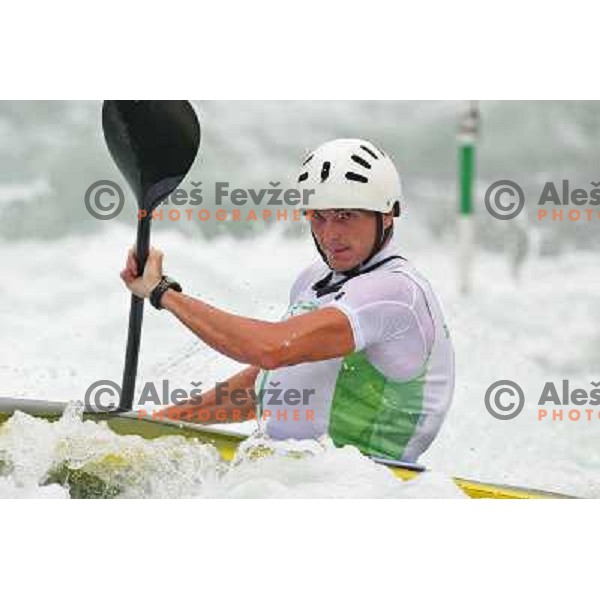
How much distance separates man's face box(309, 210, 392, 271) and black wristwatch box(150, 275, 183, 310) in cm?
25

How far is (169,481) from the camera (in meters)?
2.68

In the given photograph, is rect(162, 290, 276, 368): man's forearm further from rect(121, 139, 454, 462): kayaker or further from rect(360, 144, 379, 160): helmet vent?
rect(360, 144, 379, 160): helmet vent

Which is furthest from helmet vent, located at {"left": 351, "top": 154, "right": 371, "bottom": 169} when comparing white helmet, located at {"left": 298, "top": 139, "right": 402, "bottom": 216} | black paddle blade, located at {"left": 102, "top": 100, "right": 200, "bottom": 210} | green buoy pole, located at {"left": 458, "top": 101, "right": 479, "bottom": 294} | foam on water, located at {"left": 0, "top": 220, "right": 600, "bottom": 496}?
green buoy pole, located at {"left": 458, "top": 101, "right": 479, "bottom": 294}

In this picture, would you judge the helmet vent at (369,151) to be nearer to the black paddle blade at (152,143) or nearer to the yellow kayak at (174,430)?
the black paddle blade at (152,143)

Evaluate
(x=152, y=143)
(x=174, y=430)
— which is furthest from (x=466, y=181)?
(x=174, y=430)

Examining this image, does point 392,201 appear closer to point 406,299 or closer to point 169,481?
point 406,299

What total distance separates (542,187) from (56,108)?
32.0 inches

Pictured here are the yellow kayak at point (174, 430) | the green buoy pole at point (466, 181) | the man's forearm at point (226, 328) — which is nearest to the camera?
the man's forearm at point (226, 328)

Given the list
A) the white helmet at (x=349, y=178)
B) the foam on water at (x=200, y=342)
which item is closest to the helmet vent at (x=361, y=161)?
the white helmet at (x=349, y=178)

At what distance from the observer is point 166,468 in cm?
270

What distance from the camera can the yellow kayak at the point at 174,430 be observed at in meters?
2.70

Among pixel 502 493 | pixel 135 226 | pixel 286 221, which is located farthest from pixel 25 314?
pixel 502 493

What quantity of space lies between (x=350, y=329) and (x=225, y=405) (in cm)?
28

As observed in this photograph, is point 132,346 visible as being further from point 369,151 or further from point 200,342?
point 369,151
